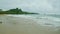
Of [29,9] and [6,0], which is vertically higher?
[6,0]

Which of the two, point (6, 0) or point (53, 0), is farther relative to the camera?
point (6, 0)

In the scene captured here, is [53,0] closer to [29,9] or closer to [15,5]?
[29,9]

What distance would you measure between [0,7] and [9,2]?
412mm

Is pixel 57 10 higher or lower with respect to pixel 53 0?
lower

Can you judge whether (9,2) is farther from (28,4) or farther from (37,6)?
(37,6)

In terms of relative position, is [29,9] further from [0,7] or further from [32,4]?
[0,7]

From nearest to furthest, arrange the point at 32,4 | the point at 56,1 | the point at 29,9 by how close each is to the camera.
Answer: the point at 56,1, the point at 32,4, the point at 29,9

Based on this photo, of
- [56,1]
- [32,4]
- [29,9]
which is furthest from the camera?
[29,9]

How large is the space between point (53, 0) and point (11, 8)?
5.61ft

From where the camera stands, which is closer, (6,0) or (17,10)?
(6,0)

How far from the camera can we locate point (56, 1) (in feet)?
14.1

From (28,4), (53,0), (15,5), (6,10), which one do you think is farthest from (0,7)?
(53,0)

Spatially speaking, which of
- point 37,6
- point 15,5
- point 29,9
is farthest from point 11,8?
point 37,6

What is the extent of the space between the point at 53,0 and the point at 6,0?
173 cm
